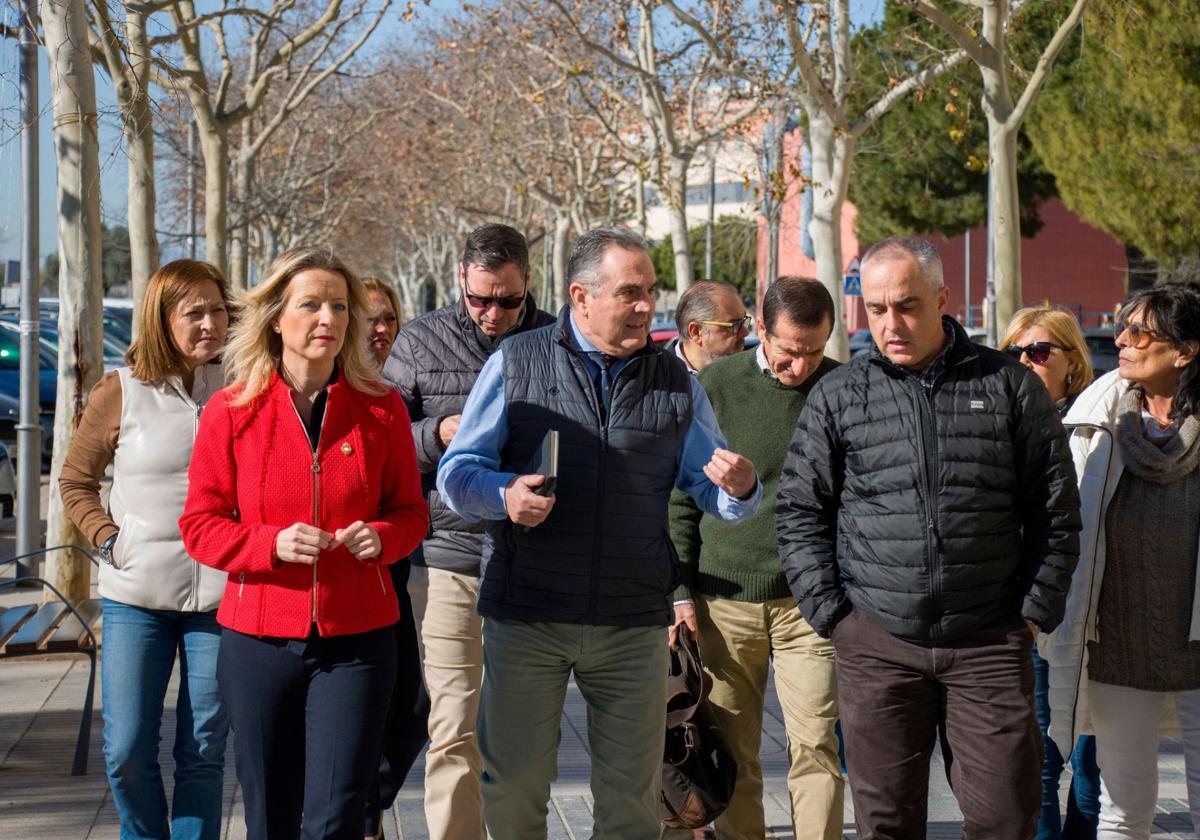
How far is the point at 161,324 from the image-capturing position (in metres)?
4.85

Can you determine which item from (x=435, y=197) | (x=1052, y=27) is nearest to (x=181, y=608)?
(x=1052, y=27)

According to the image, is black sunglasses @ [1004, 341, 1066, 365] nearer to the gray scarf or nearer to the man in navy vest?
the gray scarf

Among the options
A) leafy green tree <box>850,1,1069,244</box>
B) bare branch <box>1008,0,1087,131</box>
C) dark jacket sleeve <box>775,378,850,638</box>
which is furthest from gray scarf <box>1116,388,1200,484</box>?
leafy green tree <box>850,1,1069,244</box>

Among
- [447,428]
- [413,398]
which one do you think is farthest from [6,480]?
[447,428]

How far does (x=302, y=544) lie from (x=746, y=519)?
1.80 meters

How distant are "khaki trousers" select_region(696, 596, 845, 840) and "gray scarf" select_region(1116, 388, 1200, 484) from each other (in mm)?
1154

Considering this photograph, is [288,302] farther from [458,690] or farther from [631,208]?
[631,208]

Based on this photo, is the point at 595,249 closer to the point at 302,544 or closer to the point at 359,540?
the point at 359,540

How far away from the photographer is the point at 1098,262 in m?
56.9

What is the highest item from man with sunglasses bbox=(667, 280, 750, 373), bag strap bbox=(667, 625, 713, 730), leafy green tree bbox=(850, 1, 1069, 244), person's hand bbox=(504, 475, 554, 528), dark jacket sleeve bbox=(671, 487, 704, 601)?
leafy green tree bbox=(850, 1, 1069, 244)

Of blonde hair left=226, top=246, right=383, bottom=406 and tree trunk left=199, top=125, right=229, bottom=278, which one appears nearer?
blonde hair left=226, top=246, right=383, bottom=406

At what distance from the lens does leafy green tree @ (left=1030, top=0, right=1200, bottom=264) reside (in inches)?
929

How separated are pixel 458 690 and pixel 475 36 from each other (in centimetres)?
2965

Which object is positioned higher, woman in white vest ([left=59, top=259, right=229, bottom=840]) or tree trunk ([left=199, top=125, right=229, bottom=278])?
tree trunk ([left=199, top=125, right=229, bottom=278])
